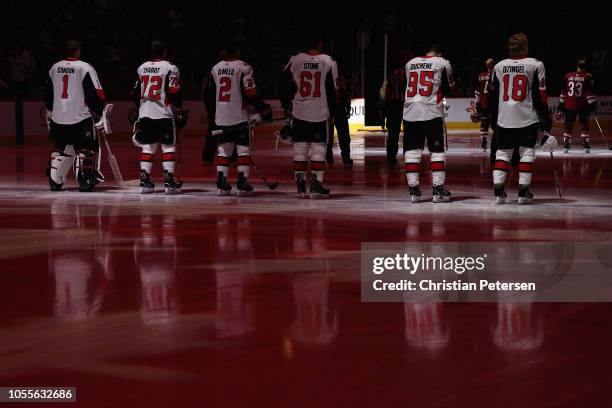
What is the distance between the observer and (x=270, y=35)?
37969 mm

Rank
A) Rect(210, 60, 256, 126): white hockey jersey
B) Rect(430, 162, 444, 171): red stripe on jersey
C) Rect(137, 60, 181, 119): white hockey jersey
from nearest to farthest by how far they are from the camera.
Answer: Rect(430, 162, 444, 171): red stripe on jersey < Rect(210, 60, 256, 126): white hockey jersey < Rect(137, 60, 181, 119): white hockey jersey

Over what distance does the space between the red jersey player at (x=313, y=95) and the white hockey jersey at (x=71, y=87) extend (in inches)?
106

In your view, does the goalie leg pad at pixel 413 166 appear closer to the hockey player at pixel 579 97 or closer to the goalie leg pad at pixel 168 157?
the goalie leg pad at pixel 168 157

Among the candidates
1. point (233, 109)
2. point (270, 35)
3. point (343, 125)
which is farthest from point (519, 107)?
point (270, 35)

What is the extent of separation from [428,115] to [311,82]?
1.61 metres

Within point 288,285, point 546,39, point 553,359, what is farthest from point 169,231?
point 546,39

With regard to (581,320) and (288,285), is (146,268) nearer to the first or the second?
(288,285)

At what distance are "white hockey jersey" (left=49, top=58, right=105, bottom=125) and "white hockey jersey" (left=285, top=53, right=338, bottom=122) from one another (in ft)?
9.03

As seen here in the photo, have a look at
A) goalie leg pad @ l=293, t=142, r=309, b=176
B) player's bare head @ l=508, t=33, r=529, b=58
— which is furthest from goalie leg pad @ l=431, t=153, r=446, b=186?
goalie leg pad @ l=293, t=142, r=309, b=176

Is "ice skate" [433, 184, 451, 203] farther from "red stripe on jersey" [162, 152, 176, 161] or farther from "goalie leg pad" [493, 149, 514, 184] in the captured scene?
"red stripe on jersey" [162, 152, 176, 161]

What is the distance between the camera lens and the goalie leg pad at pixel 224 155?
1486 centimetres

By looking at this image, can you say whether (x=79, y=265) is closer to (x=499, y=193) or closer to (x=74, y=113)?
(x=499, y=193)

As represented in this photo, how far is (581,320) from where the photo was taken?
6820 millimetres

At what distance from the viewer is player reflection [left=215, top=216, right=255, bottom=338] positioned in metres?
6.70
